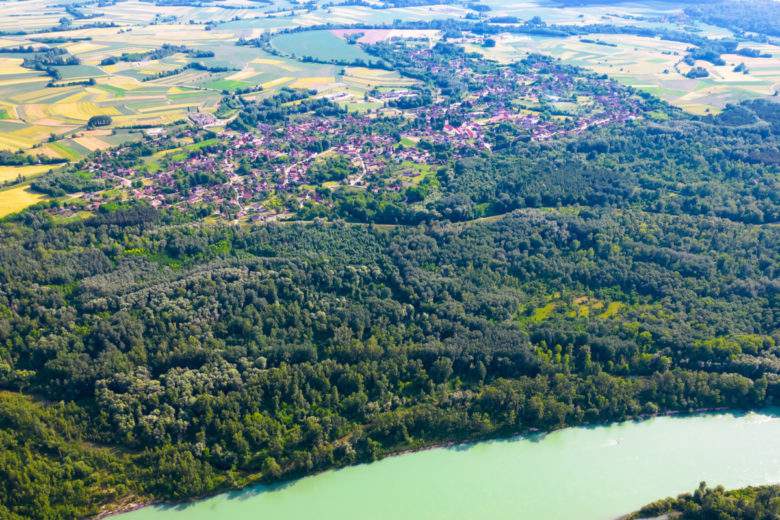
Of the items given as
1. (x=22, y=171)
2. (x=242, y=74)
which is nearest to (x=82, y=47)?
(x=242, y=74)

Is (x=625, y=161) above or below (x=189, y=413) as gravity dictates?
above

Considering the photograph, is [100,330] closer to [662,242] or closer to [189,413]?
[189,413]

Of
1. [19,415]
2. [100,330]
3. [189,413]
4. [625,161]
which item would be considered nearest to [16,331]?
[100,330]

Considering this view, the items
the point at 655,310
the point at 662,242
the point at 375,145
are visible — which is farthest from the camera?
the point at 375,145

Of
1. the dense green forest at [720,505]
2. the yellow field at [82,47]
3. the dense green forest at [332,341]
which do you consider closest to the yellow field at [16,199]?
the dense green forest at [332,341]

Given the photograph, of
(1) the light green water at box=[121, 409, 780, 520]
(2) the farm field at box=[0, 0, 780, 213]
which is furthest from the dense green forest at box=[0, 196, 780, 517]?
(2) the farm field at box=[0, 0, 780, 213]

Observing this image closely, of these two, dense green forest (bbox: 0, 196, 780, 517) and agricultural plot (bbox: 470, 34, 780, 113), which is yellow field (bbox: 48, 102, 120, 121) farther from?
agricultural plot (bbox: 470, 34, 780, 113)

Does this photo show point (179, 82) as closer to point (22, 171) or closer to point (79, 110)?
point (79, 110)

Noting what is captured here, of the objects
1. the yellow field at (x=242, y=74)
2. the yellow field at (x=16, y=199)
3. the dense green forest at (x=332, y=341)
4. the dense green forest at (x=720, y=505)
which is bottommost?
the dense green forest at (x=720, y=505)

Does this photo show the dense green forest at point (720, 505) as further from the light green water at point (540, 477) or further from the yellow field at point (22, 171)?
the yellow field at point (22, 171)
